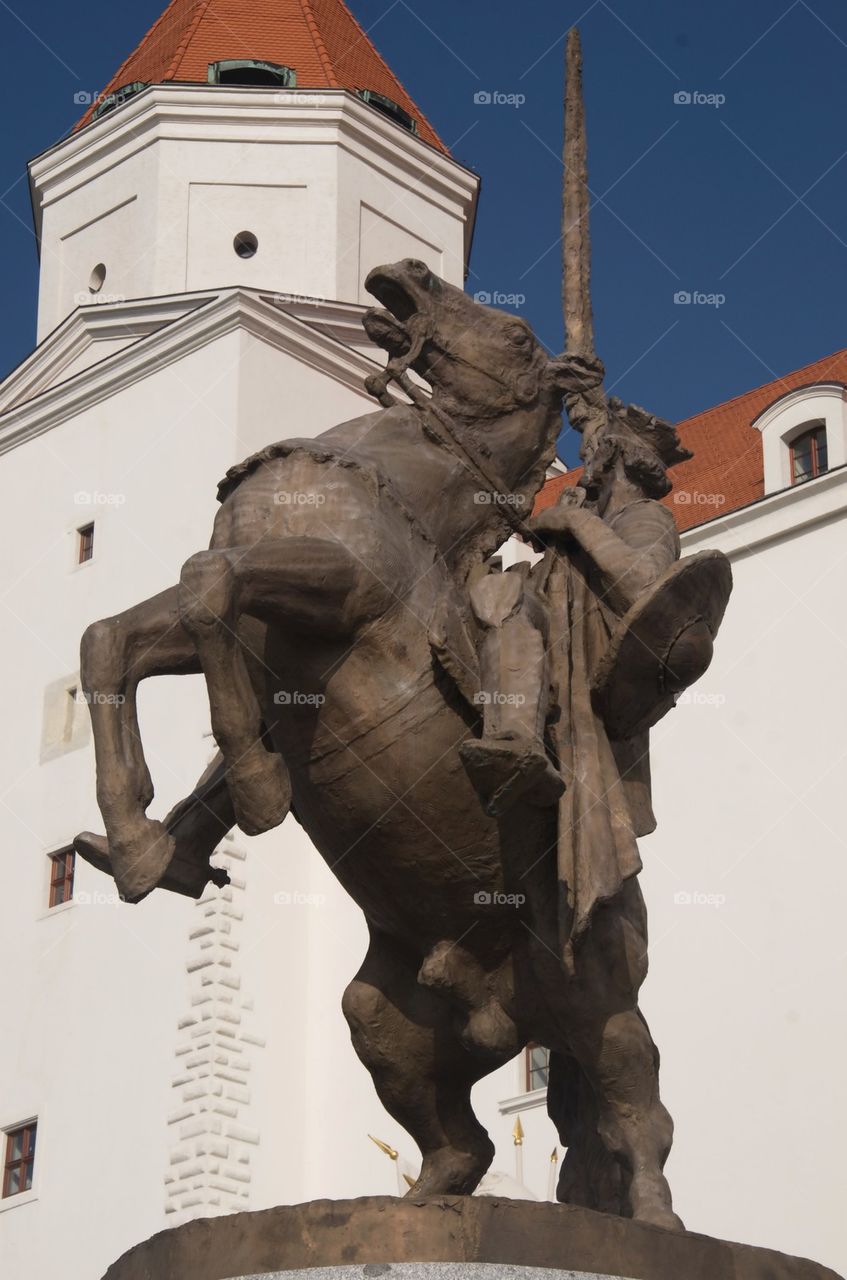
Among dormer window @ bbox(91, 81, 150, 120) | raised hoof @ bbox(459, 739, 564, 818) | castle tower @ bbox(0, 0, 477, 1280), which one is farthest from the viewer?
dormer window @ bbox(91, 81, 150, 120)

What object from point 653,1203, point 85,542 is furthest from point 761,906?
point 653,1203

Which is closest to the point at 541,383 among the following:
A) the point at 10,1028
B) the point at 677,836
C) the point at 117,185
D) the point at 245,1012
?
the point at 677,836

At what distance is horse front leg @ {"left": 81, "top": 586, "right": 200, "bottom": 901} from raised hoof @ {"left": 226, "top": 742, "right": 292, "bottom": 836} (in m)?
0.24

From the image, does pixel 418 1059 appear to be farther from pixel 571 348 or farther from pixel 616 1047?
pixel 571 348

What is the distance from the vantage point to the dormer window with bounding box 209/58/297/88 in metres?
34.0

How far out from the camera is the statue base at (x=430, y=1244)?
20.5 ft

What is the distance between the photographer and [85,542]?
29.6 metres

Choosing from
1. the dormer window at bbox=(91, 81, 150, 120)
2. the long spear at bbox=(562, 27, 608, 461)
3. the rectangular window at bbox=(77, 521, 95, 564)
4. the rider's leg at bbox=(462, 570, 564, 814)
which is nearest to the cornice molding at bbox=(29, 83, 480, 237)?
the dormer window at bbox=(91, 81, 150, 120)

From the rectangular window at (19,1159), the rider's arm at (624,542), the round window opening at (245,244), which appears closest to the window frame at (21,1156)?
the rectangular window at (19,1159)

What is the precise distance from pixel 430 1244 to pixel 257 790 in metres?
1.33

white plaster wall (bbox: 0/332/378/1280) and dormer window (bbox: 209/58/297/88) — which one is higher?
dormer window (bbox: 209/58/297/88)

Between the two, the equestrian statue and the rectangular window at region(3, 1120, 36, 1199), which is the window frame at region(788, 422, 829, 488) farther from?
the equestrian statue

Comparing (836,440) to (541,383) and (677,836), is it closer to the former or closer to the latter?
(677,836)

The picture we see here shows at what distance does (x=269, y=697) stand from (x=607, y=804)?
3.42ft
